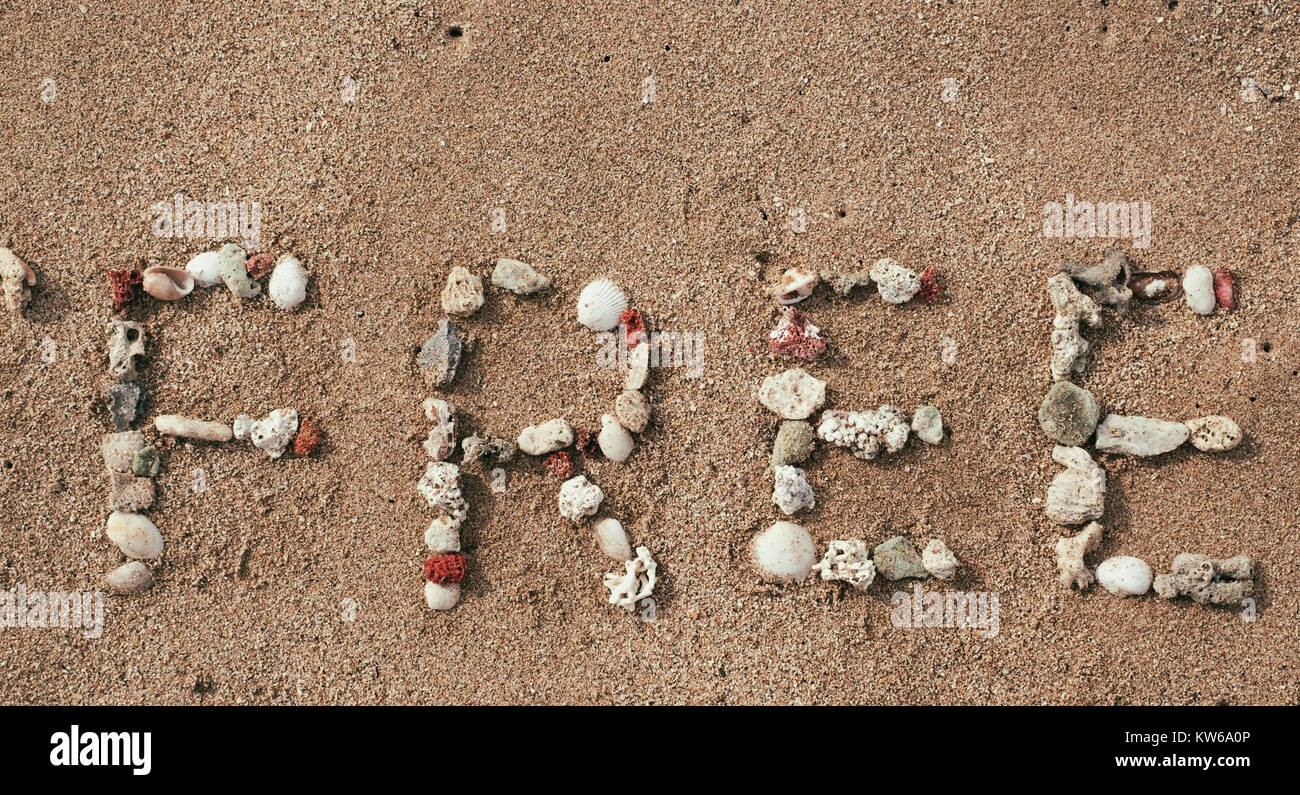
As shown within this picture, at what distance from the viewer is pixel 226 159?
455cm

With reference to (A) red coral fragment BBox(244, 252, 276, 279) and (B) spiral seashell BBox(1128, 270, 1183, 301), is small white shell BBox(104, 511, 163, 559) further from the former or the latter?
(B) spiral seashell BBox(1128, 270, 1183, 301)

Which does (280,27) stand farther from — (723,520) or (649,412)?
(723,520)

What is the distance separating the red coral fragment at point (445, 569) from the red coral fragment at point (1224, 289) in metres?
4.10

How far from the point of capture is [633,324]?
4410mm

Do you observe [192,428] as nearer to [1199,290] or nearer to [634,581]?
[634,581]

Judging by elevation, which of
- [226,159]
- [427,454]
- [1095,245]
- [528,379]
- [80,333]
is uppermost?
[226,159]

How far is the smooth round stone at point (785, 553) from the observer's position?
4.29 metres

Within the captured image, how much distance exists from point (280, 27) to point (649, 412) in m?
2.90

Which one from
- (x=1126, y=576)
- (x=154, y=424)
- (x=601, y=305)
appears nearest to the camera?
(x=1126, y=576)

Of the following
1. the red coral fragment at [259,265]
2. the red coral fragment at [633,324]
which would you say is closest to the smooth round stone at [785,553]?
the red coral fragment at [633,324]

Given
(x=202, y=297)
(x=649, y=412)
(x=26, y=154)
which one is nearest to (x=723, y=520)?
(x=649, y=412)

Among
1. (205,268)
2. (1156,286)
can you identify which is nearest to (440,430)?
(205,268)

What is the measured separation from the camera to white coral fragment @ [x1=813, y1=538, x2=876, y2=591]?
426 centimetres

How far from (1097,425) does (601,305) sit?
2.59 metres
